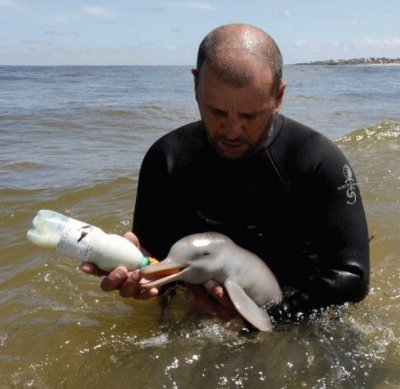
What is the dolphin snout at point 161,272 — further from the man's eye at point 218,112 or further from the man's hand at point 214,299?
the man's eye at point 218,112

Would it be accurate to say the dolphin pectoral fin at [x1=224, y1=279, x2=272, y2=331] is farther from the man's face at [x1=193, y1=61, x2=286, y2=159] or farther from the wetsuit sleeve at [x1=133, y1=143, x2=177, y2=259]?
the man's face at [x1=193, y1=61, x2=286, y2=159]

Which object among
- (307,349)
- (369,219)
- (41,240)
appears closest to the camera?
(41,240)

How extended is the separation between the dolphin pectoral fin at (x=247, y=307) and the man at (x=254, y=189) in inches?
4.0

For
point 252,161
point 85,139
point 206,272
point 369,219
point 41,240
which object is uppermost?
point 252,161

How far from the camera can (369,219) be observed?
708 centimetres

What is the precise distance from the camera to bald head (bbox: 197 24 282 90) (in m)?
3.50

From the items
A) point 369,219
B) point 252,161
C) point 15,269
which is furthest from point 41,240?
Answer: point 369,219

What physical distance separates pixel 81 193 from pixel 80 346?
4.08 metres

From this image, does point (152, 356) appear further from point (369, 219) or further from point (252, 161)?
point (369, 219)

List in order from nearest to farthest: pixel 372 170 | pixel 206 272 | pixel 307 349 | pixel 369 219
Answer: pixel 206 272 → pixel 307 349 → pixel 369 219 → pixel 372 170

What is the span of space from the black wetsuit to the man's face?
1.04ft

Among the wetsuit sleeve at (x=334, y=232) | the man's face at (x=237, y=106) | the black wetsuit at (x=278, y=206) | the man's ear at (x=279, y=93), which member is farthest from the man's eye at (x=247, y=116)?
the wetsuit sleeve at (x=334, y=232)

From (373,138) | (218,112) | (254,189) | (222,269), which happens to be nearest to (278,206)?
(254,189)

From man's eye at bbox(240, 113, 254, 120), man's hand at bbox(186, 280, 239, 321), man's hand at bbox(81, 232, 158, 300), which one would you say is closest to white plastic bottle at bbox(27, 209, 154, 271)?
man's hand at bbox(81, 232, 158, 300)
